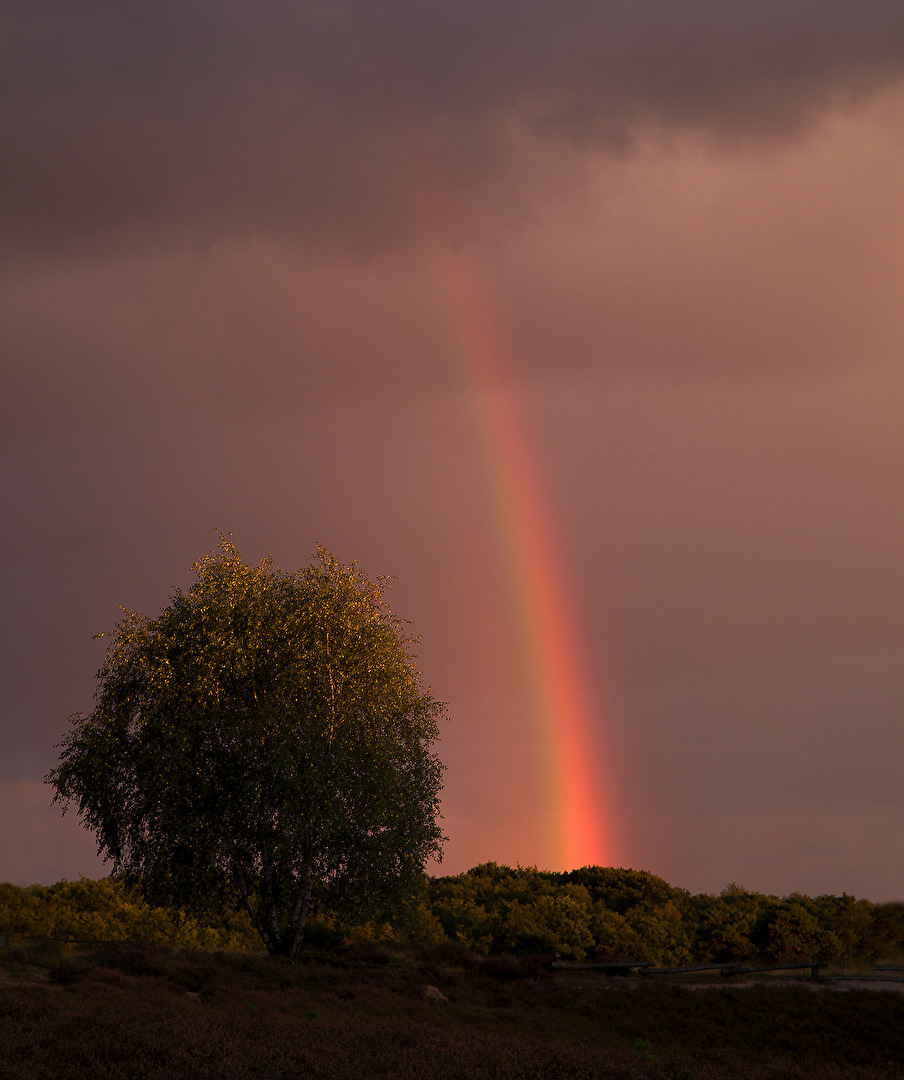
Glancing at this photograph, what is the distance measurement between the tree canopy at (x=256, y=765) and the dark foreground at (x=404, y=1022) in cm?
361

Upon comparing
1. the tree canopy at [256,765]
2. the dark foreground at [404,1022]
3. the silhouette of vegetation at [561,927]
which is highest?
the tree canopy at [256,765]

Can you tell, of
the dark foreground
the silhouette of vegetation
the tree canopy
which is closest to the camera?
the dark foreground

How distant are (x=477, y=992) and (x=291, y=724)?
12.2 metres

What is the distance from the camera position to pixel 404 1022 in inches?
1039

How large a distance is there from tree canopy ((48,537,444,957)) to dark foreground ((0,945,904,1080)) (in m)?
3.61

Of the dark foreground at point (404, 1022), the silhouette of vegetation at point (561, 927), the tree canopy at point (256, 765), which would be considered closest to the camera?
the dark foreground at point (404, 1022)

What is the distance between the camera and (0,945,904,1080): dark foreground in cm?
1888

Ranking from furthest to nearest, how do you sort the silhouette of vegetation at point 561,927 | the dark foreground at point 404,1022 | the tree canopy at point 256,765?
the silhouette of vegetation at point 561,927 < the tree canopy at point 256,765 < the dark foreground at point 404,1022

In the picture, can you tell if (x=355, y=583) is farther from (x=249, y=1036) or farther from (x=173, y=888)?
(x=249, y=1036)

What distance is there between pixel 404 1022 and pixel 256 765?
11744 millimetres

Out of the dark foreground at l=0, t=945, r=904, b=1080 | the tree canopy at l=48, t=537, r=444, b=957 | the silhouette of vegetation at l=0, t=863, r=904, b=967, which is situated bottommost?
the dark foreground at l=0, t=945, r=904, b=1080

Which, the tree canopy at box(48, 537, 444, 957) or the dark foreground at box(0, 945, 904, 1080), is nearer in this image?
the dark foreground at box(0, 945, 904, 1080)

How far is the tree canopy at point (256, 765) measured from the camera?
35594 millimetres

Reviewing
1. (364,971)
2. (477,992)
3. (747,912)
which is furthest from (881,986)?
(364,971)
